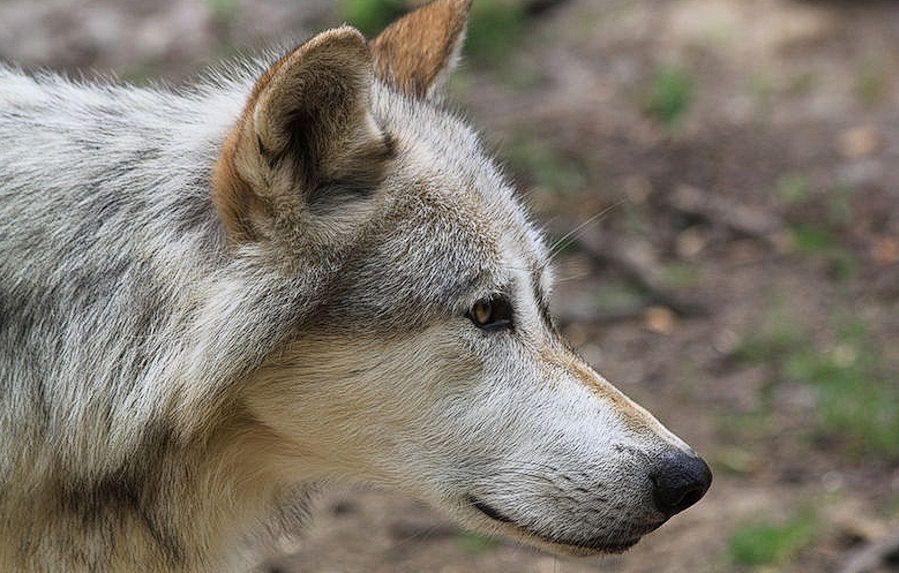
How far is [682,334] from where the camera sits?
26.8 ft

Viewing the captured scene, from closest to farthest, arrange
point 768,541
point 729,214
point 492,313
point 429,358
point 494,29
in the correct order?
point 429,358 < point 492,313 < point 768,541 < point 729,214 < point 494,29

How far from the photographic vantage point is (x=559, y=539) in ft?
12.5

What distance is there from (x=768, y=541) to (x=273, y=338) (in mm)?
3055

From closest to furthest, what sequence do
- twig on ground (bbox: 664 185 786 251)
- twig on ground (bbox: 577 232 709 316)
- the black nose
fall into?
1. the black nose
2. twig on ground (bbox: 577 232 709 316)
3. twig on ground (bbox: 664 185 786 251)

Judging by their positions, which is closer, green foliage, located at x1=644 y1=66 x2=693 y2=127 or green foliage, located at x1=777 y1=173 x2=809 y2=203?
green foliage, located at x1=777 y1=173 x2=809 y2=203

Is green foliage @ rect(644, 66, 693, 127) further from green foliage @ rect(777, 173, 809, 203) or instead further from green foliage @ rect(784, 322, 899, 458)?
green foliage @ rect(784, 322, 899, 458)

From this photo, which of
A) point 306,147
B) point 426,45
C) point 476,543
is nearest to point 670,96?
point 476,543

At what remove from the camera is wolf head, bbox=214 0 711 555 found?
3496mm

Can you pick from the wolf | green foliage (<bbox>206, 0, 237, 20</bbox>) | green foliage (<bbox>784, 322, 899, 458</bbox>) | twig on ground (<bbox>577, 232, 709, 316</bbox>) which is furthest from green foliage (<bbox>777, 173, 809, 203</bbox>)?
the wolf

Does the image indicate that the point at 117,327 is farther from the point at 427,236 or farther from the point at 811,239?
the point at 811,239

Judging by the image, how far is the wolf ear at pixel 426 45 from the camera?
4305mm

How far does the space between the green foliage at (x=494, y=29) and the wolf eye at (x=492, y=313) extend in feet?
25.2

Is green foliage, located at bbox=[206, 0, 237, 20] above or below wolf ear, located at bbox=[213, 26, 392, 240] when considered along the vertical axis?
below

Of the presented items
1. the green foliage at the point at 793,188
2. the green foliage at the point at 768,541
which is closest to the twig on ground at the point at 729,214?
the green foliage at the point at 793,188
